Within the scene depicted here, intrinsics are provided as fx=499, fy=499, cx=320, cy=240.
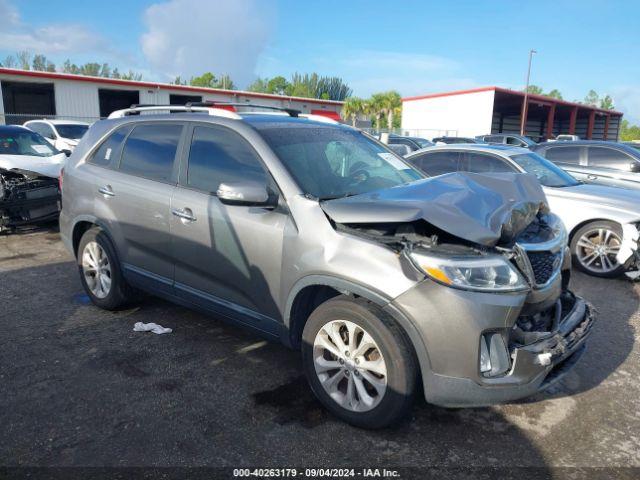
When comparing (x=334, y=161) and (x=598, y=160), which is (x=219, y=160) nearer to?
(x=334, y=161)

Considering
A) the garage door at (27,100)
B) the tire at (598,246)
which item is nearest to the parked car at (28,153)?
the tire at (598,246)

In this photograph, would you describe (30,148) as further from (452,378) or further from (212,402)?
(452,378)

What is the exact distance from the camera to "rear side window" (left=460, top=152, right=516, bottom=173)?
6930 mm

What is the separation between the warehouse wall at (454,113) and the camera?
127 feet

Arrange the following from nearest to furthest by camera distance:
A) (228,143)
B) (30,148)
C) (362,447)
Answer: (362,447)
(228,143)
(30,148)

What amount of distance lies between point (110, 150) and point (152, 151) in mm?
664

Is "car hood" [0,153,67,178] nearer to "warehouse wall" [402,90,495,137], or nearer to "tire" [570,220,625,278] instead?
"tire" [570,220,625,278]

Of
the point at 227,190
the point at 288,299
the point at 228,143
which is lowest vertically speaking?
the point at 288,299

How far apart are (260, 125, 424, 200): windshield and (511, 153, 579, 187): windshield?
3.39 meters

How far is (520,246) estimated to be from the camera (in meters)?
2.82

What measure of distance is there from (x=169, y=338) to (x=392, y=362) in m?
2.25

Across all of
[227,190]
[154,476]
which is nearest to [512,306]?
[227,190]

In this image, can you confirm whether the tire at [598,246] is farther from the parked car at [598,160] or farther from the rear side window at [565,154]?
the rear side window at [565,154]

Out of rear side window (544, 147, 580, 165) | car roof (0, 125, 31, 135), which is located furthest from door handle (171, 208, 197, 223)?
rear side window (544, 147, 580, 165)
